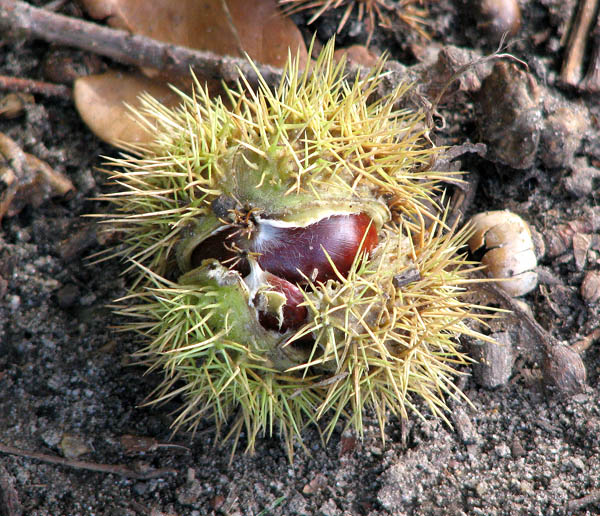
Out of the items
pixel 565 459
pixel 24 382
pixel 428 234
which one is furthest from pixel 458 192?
pixel 24 382

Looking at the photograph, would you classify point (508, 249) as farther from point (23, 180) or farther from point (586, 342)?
point (23, 180)

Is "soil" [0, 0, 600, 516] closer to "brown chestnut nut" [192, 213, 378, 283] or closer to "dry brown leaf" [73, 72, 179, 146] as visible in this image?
"dry brown leaf" [73, 72, 179, 146]

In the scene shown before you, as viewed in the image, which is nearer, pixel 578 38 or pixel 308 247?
pixel 308 247

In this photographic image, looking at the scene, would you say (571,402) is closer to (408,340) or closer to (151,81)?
(408,340)

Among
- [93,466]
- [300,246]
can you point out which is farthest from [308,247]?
[93,466]

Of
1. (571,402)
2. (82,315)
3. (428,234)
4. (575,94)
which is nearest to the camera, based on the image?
(428,234)

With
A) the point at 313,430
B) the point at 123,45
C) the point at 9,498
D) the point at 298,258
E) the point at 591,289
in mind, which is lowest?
the point at 9,498

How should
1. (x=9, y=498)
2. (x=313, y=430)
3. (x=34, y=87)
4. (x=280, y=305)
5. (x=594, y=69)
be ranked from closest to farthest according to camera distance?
1. (x=280, y=305)
2. (x=9, y=498)
3. (x=313, y=430)
4. (x=34, y=87)
5. (x=594, y=69)
